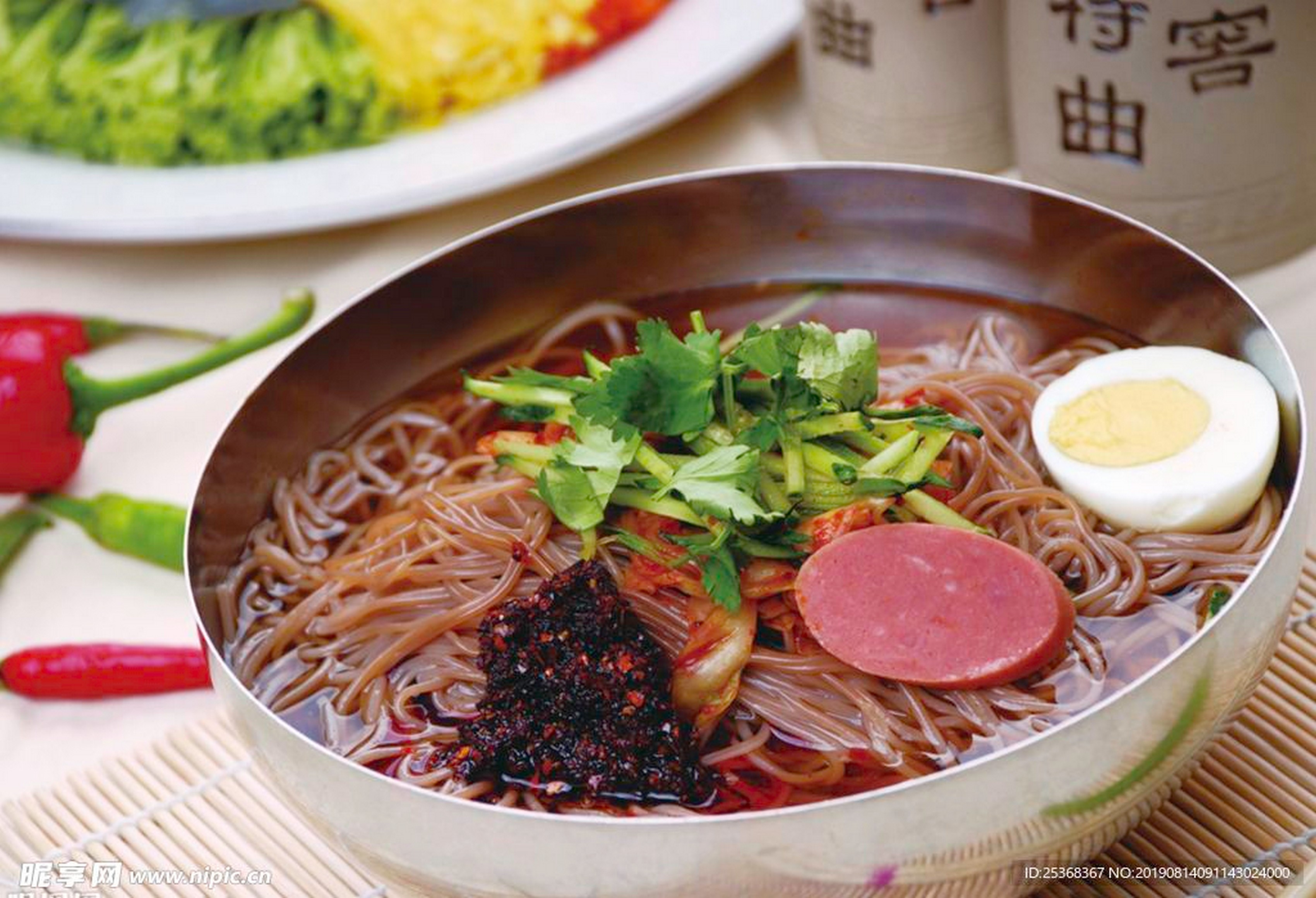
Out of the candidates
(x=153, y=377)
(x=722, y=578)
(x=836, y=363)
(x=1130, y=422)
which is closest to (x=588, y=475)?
(x=722, y=578)

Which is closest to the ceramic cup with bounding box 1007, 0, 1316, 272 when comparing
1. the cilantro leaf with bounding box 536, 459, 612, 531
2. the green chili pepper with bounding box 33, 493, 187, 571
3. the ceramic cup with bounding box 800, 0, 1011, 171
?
the ceramic cup with bounding box 800, 0, 1011, 171

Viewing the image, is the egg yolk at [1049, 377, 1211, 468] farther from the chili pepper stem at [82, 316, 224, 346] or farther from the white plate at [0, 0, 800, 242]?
the chili pepper stem at [82, 316, 224, 346]

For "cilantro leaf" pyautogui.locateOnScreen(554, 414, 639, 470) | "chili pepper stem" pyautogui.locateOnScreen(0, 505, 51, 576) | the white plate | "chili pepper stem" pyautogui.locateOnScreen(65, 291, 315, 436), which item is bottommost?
"chili pepper stem" pyautogui.locateOnScreen(0, 505, 51, 576)

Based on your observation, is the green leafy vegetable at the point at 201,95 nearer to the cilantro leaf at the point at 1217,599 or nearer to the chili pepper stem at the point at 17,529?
the chili pepper stem at the point at 17,529

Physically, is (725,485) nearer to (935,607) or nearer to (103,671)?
(935,607)

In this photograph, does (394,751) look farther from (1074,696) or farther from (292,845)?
(1074,696)

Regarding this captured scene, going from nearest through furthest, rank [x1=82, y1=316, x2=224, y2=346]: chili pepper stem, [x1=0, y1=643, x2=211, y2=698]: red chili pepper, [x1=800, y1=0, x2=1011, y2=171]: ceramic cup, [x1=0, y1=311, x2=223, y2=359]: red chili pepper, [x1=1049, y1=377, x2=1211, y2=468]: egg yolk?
[x1=1049, y1=377, x2=1211, y2=468]: egg yolk → [x1=0, y1=643, x2=211, y2=698]: red chili pepper → [x1=0, y1=311, x2=223, y2=359]: red chili pepper → [x1=800, y1=0, x2=1011, y2=171]: ceramic cup → [x1=82, y1=316, x2=224, y2=346]: chili pepper stem

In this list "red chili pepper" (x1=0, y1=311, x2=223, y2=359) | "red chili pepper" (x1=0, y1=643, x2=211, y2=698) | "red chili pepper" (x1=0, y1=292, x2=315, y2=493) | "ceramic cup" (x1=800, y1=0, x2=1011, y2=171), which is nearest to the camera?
"red chili pepper" (x1=0, y1=643, x2=211, y2=698)

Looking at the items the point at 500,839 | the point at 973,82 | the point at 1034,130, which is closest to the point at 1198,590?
the point at 500,839
